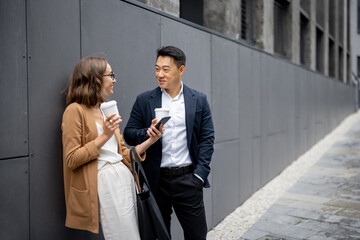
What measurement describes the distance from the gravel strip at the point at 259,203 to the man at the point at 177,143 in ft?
7.47

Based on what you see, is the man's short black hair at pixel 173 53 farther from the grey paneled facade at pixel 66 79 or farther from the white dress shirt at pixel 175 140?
the grey paneled facade at pixel 66 79

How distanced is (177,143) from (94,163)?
70 centimetres

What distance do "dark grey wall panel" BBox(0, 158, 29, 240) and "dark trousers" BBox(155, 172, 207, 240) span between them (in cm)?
100

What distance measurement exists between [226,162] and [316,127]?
9.89 metres

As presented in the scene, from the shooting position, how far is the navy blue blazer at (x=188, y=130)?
283 cm

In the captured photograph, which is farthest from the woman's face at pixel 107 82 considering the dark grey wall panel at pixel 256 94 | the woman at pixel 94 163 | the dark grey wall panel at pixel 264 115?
the dark grey wall panel at pixel 264 115

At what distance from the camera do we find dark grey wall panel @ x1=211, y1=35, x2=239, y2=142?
549 cm

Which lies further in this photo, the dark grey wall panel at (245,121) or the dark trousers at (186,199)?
the dark grey wall panel at (245,121)

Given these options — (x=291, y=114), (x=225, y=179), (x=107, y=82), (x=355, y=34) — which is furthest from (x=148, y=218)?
(x=355, y=34)

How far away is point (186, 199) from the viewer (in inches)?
113

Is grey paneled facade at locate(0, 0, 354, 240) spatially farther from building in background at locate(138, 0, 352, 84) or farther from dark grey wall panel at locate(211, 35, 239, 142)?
building in background at locate(138, 0, 352, 84)

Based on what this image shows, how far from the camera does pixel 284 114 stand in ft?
31.5

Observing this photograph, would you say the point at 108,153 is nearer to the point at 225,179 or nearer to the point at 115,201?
the point at 115,201

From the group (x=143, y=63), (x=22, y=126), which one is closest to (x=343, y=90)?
(x=143, y=63)
